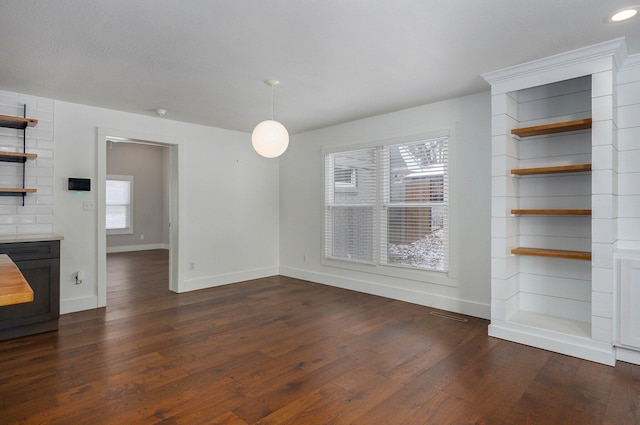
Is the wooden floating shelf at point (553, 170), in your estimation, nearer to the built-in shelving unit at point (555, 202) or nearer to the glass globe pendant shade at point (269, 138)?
the built-in shelving unit at point (555, 202)

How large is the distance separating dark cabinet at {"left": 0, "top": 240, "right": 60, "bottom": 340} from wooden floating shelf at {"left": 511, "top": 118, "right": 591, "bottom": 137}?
4.72 m

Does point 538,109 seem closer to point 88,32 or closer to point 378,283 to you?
point 378,283

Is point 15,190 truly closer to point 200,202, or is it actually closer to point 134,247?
point 200,202

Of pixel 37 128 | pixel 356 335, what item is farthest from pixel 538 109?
pixel 37 128

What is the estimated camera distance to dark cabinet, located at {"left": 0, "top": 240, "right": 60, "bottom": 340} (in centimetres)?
331

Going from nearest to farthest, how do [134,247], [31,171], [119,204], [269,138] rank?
[269,138] → [31,171] → [119,204] → [134,247]

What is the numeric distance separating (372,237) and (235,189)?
7.71 ft

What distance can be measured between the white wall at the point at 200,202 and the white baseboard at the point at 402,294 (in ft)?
2.85

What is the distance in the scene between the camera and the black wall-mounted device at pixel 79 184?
411 centimetres

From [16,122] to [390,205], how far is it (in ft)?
14.2

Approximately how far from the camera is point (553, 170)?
3098 mm

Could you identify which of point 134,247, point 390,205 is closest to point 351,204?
point 390,205

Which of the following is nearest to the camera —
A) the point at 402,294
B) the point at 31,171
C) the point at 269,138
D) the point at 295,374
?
the point at 295,374

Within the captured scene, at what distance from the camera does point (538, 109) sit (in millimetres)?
3500
